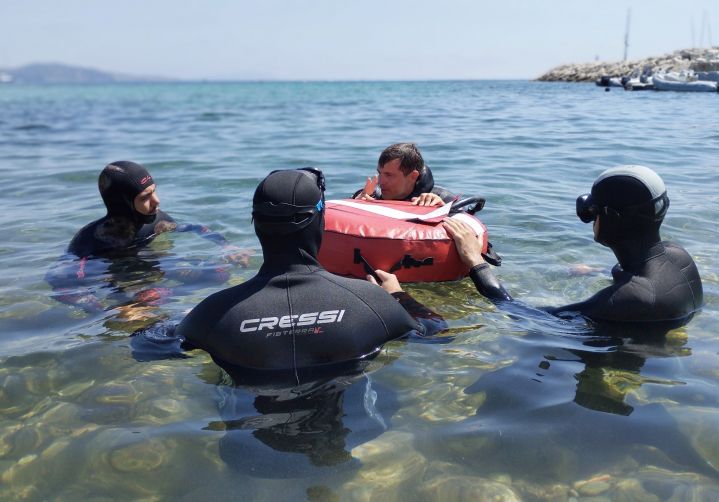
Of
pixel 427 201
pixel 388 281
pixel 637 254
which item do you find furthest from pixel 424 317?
pixel 427 201

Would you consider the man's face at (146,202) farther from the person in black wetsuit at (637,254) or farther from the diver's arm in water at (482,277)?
the person in black wetsuit at (637,254)

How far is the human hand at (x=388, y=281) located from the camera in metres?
4.62

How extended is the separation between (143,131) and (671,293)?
21272 millimetres

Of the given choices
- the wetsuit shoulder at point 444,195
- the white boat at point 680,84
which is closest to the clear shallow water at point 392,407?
the wetsuit shoulder at point 444,195

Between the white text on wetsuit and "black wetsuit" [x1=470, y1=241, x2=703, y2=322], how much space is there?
1.95 m

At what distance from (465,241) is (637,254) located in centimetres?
132

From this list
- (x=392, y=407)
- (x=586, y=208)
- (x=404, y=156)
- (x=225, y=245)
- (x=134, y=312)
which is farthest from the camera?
(x=225, y=245)

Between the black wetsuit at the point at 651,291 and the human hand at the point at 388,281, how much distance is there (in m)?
1.28

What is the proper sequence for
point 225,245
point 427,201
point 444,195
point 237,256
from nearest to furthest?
point 427,201
point 444,195
point 237,256
point 225,245

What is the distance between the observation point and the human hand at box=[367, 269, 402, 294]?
4621mm

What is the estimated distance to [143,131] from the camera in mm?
22766

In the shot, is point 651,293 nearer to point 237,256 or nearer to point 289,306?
point 289,306

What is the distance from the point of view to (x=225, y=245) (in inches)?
281

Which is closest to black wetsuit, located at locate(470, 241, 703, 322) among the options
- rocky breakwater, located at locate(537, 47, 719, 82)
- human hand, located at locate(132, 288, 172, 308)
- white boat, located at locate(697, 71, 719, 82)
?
human hand, located at locate(132, 288, 172, 308)
